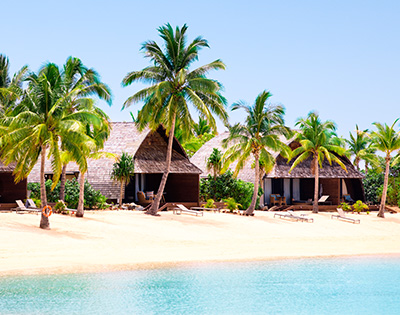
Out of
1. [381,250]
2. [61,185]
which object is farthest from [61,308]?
[61,185]

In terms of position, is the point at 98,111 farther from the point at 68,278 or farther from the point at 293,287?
the point at 293,287

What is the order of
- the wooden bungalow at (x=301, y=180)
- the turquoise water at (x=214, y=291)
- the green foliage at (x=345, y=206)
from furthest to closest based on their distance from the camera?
the wooden bungalow at (x=301, y=180), the green foliage at (x=345, y=206), the turquoise water at (x=214, y=291)

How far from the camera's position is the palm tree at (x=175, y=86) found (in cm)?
2881

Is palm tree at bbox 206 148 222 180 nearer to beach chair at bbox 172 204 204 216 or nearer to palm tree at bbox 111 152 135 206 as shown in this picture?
beach chair at bbox 172 204 204 216

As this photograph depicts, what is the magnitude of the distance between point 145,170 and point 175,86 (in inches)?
229

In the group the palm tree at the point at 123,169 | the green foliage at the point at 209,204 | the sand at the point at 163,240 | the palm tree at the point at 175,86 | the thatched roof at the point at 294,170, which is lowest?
the sand at the point at 163,240

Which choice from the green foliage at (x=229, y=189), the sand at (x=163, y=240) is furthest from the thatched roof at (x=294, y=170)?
the sand at (x=163, y=240)

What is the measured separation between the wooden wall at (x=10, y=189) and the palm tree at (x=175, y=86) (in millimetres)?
6418

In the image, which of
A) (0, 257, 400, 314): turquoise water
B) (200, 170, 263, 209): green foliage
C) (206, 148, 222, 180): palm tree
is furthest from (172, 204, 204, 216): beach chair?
(0, 257, 400, 314): turquoise water

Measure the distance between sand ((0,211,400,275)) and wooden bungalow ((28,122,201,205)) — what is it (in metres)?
3.59

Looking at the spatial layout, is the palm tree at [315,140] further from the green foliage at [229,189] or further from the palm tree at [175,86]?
the palm tree at [175,86]

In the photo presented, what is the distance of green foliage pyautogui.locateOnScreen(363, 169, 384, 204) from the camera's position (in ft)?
145

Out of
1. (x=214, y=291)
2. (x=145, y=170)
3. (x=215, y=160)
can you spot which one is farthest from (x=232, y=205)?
(x=214, y=291)

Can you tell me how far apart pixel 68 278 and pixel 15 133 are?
25.2ft
